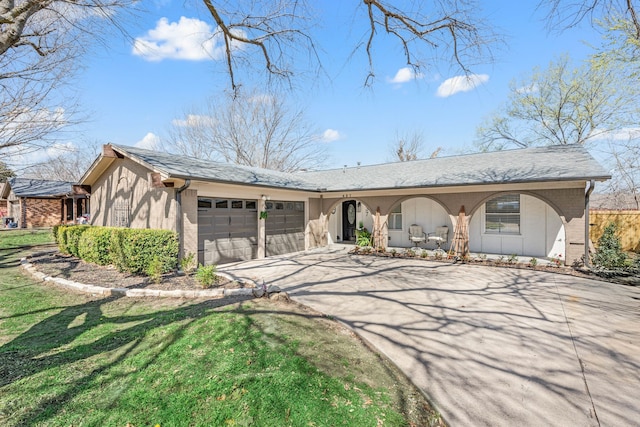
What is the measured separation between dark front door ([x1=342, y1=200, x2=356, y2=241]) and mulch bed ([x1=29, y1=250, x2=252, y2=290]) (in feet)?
32.9

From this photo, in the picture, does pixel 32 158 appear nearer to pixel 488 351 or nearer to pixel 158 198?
pixel 158 198

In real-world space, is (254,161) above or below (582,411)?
above

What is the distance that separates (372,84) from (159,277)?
6.30m

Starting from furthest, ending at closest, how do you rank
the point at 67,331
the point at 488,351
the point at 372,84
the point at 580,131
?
the point at 580,131 < the point at 372,84 < the point at 67,331 < the point at 488,351

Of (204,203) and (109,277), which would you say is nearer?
(109,277)

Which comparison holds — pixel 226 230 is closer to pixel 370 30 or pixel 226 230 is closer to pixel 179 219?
pixel 179 219

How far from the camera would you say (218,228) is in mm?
9680

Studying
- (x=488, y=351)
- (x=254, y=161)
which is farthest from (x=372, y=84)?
(x=254, y=161)

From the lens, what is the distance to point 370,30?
4.68m

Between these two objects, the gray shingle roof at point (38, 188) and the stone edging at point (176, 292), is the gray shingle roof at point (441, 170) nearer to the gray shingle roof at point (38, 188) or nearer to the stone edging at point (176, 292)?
the stone edging at point (176, 292)

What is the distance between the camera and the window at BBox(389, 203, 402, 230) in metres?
14.5

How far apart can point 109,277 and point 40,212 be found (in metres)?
21.0

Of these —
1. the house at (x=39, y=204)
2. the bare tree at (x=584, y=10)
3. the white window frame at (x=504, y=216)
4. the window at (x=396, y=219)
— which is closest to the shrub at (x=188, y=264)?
the bare tree at (x=584, y=10)

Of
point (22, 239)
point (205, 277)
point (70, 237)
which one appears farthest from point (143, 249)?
point (22, 239)
